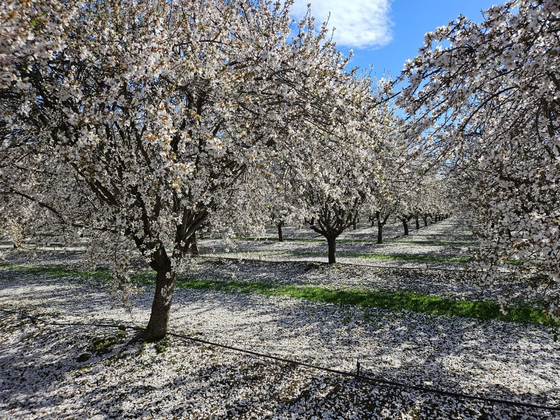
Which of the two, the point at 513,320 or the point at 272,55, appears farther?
the point at 513,320

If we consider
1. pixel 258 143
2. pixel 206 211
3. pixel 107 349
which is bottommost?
pixel 107 349

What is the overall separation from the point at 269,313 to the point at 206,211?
7584mm

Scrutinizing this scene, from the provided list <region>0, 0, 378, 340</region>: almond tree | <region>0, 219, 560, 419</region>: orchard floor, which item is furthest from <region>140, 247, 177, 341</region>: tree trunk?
<region>0, 219, 560, 419</region>: orchard floor

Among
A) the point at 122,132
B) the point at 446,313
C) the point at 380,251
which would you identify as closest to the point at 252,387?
the point at 122,132

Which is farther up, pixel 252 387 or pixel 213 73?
pixel 213 73

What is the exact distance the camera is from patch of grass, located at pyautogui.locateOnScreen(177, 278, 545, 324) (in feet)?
46.1

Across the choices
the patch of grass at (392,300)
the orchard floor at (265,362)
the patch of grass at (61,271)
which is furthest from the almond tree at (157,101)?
the patch of grass at (61,271)

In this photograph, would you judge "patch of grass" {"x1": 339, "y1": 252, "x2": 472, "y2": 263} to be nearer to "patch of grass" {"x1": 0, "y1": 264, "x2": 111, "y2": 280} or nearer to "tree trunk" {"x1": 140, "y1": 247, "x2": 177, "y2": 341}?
"patch of grass" {"x1": 0, "y1": 264, "x2": 111, "y2": 280}

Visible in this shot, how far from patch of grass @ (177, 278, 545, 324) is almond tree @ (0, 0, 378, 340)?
29.3ft

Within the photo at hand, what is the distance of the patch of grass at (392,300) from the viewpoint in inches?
553

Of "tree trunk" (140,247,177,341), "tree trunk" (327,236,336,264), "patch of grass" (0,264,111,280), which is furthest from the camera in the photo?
"tree trunk" (327,236,336,264)

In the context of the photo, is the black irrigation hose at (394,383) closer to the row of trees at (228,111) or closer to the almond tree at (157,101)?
the row of trees at (228,111)

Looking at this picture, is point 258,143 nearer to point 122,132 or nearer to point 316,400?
point 122,132

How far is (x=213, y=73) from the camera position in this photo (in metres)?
7.54
